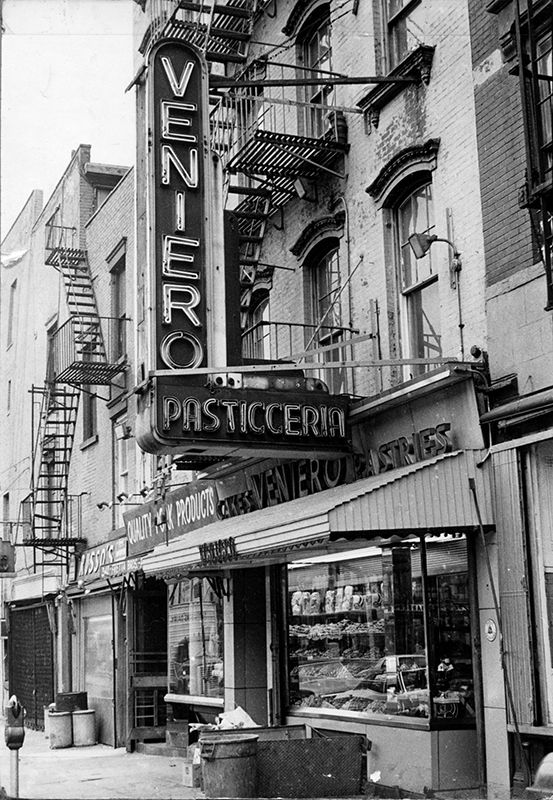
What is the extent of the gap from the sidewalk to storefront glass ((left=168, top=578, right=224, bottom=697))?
1282 millimetres

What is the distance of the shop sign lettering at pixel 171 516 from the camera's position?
17.6 m

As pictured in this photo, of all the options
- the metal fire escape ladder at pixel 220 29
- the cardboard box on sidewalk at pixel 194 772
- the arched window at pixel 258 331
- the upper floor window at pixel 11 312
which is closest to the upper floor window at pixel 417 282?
the arched window at pixel 258 331

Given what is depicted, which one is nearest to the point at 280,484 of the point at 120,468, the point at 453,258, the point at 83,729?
the point at 453,258

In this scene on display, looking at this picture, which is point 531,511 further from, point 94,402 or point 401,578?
point 94,402

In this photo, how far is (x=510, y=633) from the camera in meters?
10.4

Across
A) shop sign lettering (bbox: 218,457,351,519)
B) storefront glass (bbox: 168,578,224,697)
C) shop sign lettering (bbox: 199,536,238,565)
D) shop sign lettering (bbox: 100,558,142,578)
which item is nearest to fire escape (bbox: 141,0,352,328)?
shop sign lettering (bbox: 218,457,351,519)

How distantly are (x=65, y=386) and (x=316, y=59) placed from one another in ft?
43.6

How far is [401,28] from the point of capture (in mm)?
13508

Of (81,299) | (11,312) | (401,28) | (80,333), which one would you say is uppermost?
(11,312)

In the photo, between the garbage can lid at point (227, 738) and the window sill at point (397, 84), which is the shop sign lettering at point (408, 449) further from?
the window sill at point (397, 84)

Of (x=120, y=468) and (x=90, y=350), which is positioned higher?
(x=90, y=350)

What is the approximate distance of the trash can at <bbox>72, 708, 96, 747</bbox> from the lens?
21.4 m

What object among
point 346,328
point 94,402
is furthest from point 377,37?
point 94,402

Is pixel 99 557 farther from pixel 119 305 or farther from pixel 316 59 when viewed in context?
pixel 316 59
